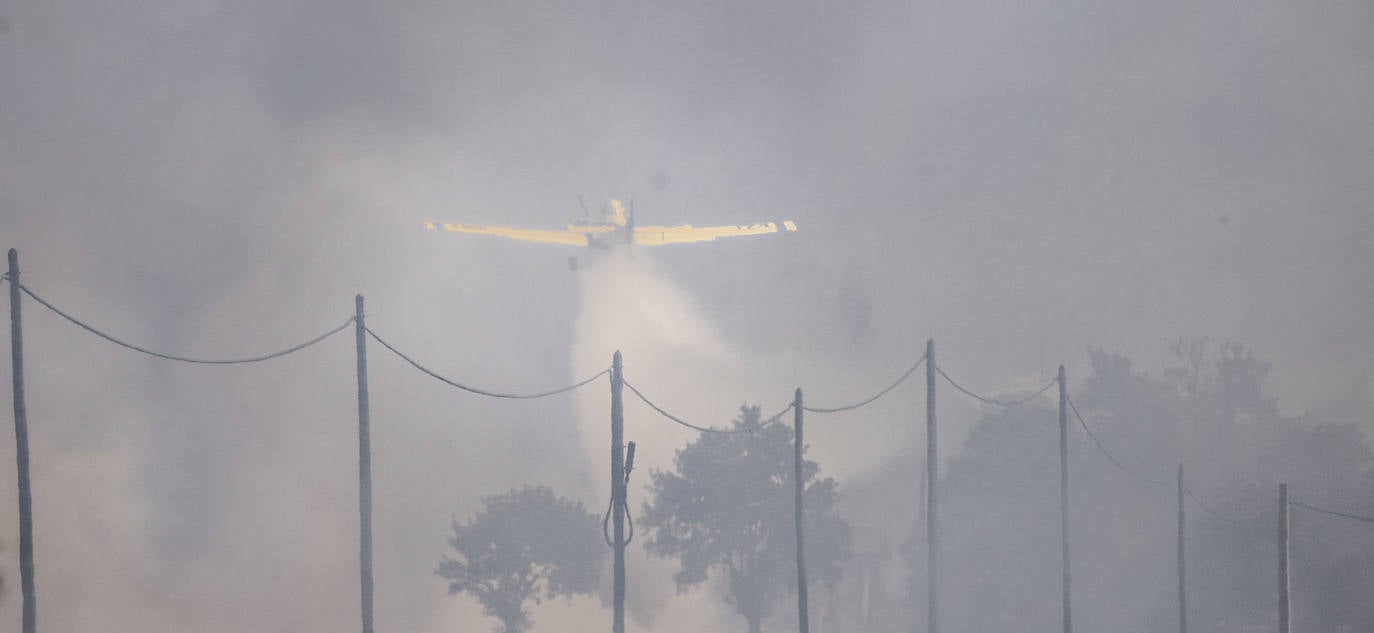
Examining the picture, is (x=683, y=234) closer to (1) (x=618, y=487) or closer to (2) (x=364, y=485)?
(1) (x=618, y=487)

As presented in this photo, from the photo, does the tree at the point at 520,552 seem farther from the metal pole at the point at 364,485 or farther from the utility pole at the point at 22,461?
the utility pole at the point at 22,461

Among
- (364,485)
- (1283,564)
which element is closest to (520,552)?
(364,485)

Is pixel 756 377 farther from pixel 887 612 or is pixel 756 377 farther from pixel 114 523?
pixel 114 523

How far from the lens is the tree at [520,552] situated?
230ft

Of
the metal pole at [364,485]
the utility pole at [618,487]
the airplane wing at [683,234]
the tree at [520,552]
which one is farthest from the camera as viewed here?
the airplane wing at [683,234]

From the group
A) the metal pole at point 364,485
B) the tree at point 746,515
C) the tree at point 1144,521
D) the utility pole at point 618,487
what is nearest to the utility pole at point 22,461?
the metal pole at point 364,485

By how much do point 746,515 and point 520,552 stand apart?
1318 centimetres

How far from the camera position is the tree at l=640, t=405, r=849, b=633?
73375 mm

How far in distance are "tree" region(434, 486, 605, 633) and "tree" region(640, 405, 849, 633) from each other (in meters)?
4.57

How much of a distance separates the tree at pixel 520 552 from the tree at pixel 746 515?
4.57 meters

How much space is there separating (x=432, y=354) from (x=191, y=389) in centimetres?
2431

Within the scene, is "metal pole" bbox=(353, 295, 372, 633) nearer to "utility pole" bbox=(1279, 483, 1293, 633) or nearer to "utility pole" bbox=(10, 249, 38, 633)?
"utility pole" bbox=(10, 249, 38, 633)

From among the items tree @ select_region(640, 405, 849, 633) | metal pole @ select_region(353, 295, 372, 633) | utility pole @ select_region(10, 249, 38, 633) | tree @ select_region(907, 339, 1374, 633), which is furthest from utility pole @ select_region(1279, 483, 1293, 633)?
tree @ select_region(640, 405, 849, 633)

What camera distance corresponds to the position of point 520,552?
70.9 meters
